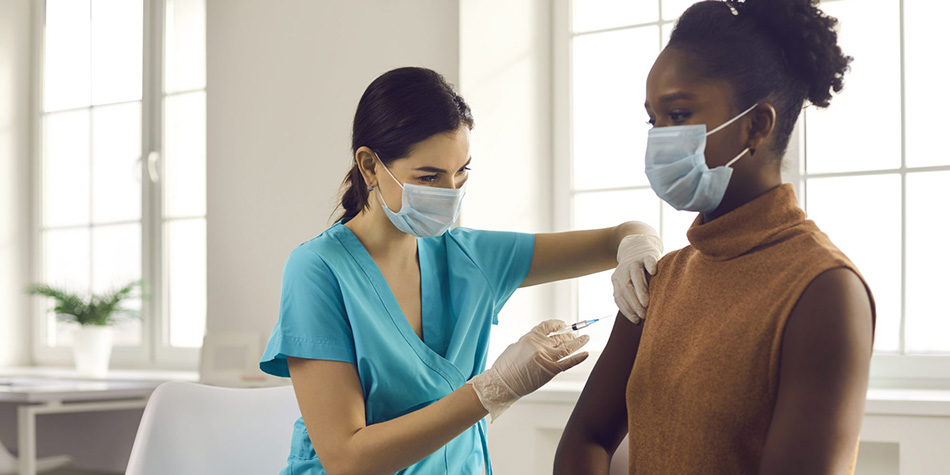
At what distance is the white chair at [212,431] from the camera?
1.62m

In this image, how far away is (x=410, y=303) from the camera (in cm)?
161

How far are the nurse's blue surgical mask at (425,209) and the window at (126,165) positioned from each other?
8.36 feet

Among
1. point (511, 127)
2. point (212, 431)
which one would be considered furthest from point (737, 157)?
point (511, 127)

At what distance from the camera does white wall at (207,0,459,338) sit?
2.91m

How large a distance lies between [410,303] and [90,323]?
2571 mm

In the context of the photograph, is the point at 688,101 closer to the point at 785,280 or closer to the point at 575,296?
the point at 785,280

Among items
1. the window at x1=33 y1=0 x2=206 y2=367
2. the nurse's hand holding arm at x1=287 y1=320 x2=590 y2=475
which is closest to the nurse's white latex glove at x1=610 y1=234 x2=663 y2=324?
the nurse's hand holding arm at x1=287 y1=320 x2=590 y2=475

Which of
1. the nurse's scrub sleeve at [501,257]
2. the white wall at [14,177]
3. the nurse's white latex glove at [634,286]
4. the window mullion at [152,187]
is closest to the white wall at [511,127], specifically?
the nurse's scrub sleeve at [501,257]

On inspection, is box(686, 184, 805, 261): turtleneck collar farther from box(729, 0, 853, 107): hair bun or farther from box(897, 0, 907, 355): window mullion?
box(897, 0, 907, 355): window mullion

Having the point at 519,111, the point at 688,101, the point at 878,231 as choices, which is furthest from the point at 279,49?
the point at 688,101

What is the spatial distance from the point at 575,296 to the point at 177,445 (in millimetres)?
1512

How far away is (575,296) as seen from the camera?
9.24 feet

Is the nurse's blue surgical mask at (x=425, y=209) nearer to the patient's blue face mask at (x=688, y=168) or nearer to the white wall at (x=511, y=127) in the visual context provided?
the patient's blue face mask at (x=688, y=168)

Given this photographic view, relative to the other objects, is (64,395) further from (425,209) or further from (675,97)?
(675,97)
